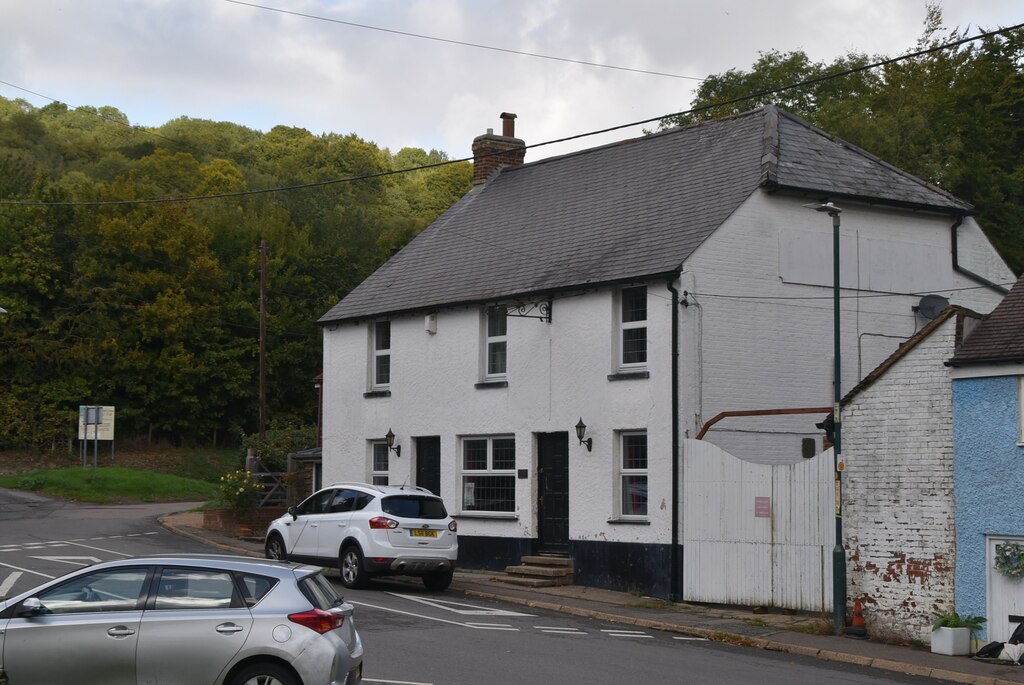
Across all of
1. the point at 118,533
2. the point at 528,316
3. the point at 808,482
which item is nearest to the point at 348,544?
the point at 528,316

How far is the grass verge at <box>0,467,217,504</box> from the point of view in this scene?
46062 millimetres

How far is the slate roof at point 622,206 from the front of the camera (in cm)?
2388

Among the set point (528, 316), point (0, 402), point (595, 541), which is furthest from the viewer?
point (0, 402)

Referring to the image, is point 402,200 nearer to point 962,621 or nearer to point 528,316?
point 528,316

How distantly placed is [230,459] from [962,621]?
4857cm

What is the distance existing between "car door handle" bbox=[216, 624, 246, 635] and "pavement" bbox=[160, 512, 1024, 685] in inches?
343

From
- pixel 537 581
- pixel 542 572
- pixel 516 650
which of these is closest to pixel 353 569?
pixel 537 581

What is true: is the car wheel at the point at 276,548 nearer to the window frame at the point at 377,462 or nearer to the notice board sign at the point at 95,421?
the window frame at the point at 377,462

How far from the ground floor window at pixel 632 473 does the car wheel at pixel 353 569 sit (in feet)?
16.5

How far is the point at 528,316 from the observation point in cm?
2505

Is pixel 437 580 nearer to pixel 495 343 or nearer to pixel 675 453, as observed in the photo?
pixel 675 453

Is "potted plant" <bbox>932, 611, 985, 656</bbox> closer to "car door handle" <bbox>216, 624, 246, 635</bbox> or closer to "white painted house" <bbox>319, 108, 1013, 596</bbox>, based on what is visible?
"white painted house" <bbox>319, 108, 1013, 596</bbox>

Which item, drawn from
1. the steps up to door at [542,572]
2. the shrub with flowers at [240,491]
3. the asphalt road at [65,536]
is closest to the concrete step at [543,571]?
the steps up to door at [542,572]

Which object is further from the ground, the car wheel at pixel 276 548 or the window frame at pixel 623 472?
the window frame at pixel 623 472
